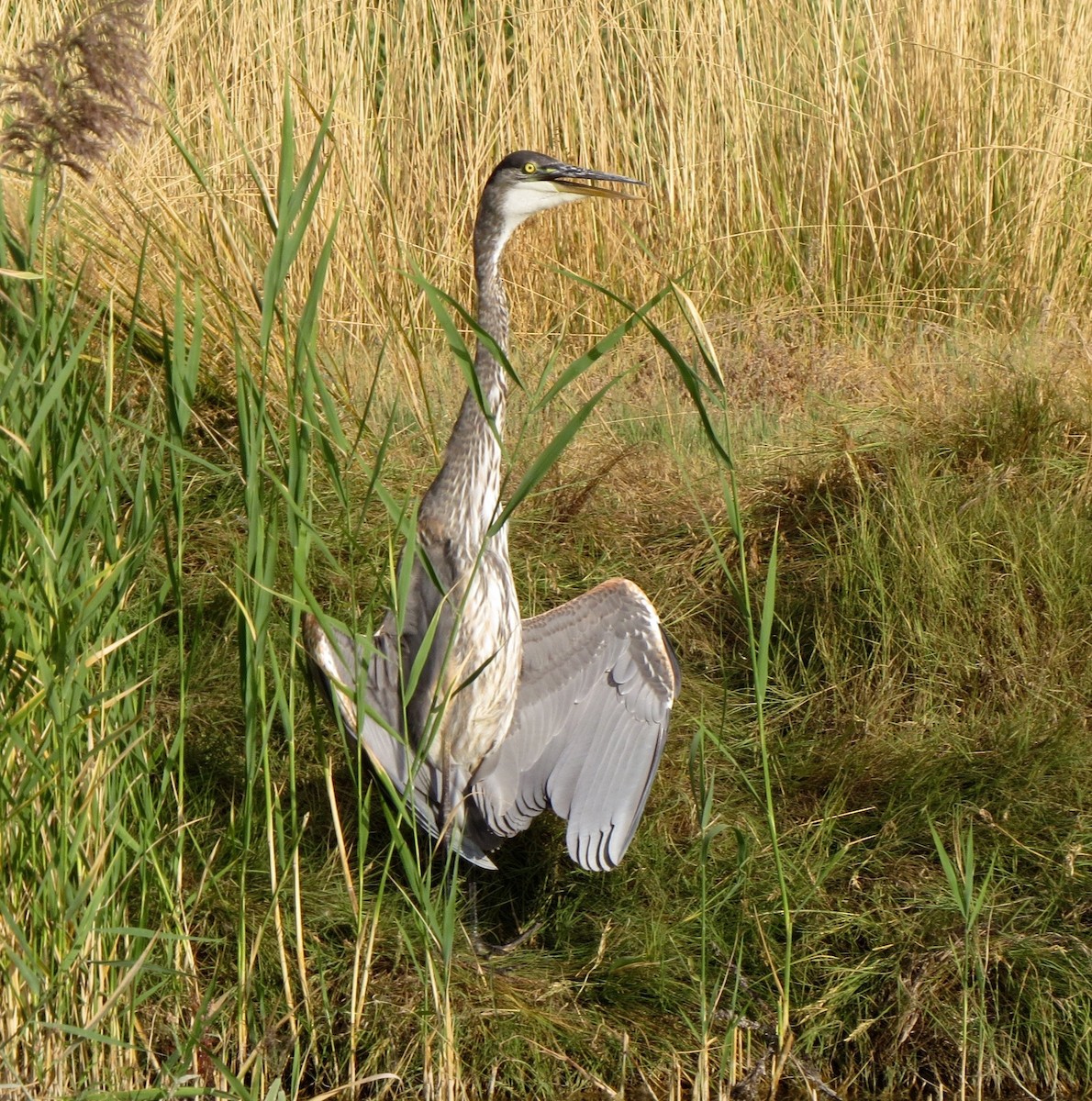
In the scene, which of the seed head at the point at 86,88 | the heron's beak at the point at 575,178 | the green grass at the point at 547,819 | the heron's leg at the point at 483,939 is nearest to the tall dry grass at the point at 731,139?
the green grass at the point at 547,819

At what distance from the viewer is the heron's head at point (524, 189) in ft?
11.5

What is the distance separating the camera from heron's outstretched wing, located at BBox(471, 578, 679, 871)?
3.06 meters

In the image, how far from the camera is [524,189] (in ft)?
11.6

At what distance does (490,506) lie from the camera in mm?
3262

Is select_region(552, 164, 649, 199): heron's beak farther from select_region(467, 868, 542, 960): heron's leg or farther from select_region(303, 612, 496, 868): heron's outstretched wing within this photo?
select_region(467, 868, 542, 960): heron's leg

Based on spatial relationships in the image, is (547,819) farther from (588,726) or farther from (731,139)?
(731,139)

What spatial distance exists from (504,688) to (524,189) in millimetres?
1193

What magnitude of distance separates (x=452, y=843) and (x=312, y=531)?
2.49 ft

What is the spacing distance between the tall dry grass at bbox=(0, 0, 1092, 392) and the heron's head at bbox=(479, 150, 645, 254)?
1188 millimetres

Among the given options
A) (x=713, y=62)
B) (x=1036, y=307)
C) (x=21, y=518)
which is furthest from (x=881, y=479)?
(x=21, y=518)

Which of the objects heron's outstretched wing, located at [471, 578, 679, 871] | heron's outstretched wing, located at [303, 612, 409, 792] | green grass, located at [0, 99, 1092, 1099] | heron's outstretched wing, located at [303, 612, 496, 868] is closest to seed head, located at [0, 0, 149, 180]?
green grass, located at [0, 99, 1092, 1099]

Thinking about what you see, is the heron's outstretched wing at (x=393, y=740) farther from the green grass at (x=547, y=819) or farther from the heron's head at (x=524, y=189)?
the heron's head at (x=524, y=189)

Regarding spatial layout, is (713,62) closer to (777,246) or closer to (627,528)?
(777,246)

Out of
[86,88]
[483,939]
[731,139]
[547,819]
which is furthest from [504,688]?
[731,139]
